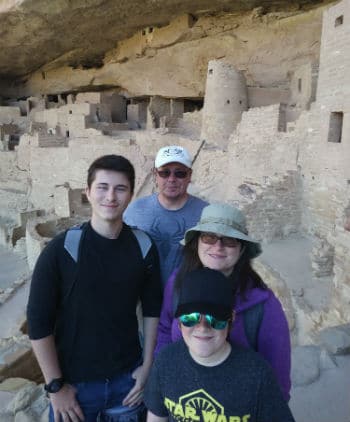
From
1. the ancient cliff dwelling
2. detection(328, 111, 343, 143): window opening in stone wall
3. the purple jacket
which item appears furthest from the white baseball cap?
detection(328, 111, 343, 143): window opening in stone wall

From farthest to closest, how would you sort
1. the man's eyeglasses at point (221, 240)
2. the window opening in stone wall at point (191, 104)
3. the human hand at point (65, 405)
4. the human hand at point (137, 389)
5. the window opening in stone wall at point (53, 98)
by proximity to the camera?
the window opening in stone wall at point (53, 98), the window opening in stone wall at point (191, 104), the human hand at point (137, 389), the human hand at point (65, 405), the man's eyeglasses at point (221, 240)

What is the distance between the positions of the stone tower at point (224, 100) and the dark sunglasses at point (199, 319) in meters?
9.64

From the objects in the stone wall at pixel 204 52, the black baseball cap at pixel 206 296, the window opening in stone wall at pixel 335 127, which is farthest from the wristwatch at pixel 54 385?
the stone wall at pixel 204 52

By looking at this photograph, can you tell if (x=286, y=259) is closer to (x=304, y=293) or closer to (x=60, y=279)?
(x=304, y=293)

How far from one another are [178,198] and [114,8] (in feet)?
35.0

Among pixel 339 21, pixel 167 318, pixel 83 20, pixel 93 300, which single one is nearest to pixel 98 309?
pixel 93 300

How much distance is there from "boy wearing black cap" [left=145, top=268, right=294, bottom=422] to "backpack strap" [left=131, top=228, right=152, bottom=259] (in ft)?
1.57

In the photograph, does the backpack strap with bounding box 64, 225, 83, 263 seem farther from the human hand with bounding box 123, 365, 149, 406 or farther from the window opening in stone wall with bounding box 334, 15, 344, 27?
the window opening in stone wall with bounding box 334, 15, 344, 27

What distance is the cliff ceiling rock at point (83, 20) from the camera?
1067 cm

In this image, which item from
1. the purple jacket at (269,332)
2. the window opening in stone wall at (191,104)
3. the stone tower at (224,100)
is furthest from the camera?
the window opening in stone wall at (191,104)

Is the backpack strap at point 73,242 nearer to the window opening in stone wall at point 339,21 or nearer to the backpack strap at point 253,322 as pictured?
the backpack strap at point 253,322

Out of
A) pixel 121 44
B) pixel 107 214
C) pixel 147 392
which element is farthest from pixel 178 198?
pixel 121 44

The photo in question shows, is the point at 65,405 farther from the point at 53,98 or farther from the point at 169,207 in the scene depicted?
the point at 53,98

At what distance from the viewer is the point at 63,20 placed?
11914 millimetres
